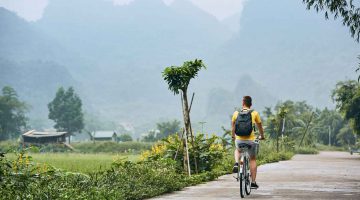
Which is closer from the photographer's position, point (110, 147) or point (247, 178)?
point (247, 178)

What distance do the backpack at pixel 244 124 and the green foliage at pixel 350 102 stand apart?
90.3 ft

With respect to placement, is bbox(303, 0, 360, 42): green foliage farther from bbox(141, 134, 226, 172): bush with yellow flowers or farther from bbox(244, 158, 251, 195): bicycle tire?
bbox(141, 134, 226, 172): bush with yellow flowers

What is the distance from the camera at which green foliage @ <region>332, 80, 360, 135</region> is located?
118 ft

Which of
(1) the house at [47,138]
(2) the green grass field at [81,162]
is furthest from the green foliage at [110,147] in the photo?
(2) the green grass field at [81,162]

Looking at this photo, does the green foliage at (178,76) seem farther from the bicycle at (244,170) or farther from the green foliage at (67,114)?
the green foliage at (67,114)

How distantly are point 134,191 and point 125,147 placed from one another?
61.2 metres

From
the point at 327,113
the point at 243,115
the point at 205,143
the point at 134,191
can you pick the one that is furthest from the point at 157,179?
the point at 327,113

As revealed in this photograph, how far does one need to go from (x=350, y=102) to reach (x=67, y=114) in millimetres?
71256

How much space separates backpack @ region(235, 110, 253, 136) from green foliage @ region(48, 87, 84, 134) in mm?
91219

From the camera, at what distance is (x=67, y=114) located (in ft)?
327

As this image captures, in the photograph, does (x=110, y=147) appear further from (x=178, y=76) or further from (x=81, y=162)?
(x=178, y=76)

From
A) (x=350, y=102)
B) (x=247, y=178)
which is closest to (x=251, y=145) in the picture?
(x=247, y=178)

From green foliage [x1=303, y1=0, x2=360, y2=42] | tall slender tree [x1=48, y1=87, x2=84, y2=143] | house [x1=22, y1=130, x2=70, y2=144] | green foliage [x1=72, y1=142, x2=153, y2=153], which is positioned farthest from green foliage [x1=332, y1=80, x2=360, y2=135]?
tall slender tree [x1=48, y1=87, x2=84, y2=143]

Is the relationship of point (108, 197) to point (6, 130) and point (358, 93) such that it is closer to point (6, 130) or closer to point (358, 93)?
point (358, 93)
